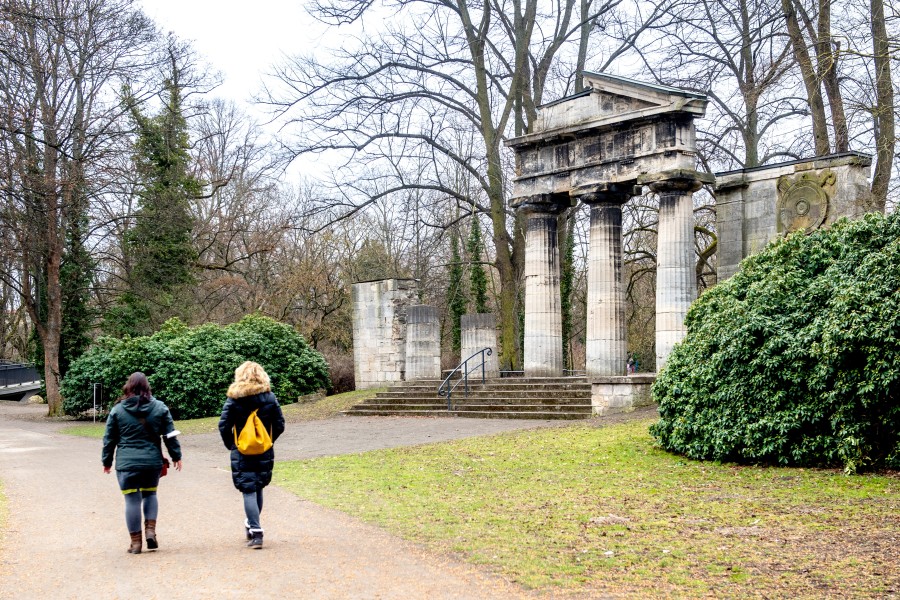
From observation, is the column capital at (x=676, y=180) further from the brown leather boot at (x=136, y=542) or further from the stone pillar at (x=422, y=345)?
the brown leather boot at (x=136, y=542)

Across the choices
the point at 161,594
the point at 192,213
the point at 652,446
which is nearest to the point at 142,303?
the point at 192,213

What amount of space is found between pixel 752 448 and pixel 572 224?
22231mm

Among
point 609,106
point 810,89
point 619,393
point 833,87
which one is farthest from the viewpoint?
point 609,106

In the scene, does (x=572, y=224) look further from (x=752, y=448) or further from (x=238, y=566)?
(x=238, y=566)

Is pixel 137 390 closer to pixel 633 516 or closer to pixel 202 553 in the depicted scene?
pixel 202 553

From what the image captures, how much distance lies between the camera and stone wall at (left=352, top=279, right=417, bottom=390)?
98.1 feet

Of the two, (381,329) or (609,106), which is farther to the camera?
(381,329)

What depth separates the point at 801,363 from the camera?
12.1 meters

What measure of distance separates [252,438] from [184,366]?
19.9 metres

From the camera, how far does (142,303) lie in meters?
33.5

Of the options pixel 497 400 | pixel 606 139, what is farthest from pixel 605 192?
pixel 497 400

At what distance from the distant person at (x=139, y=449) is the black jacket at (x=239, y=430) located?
0.53 meters

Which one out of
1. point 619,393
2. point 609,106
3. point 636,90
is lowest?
point 619,393

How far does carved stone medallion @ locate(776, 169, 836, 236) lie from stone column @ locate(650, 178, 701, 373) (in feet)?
6.16
